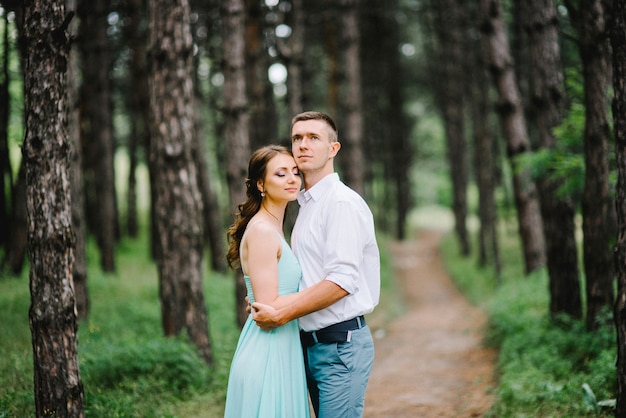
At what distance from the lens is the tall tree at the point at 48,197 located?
13.7 feet

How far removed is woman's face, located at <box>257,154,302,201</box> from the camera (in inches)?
144

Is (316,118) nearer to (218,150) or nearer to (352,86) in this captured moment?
(352,86)

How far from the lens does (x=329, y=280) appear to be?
335cm

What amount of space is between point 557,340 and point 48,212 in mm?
6885

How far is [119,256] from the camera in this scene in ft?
64.5

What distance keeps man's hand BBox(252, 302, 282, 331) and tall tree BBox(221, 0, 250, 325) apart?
563 centimetres

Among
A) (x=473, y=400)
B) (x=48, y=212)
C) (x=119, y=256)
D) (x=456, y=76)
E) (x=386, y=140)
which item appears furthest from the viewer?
(x=386, y=140)

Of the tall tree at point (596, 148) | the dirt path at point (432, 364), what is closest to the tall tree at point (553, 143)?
the tall tree at point (596, 148)

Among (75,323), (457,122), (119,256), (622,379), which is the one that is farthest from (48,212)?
(457,122)

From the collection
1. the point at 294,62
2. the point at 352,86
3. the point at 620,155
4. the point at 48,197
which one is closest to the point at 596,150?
the point at 620,155

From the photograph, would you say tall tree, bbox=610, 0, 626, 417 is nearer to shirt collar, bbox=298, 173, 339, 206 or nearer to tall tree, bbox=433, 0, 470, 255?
→ shirt collar, bbox=298, 173, 339, 206

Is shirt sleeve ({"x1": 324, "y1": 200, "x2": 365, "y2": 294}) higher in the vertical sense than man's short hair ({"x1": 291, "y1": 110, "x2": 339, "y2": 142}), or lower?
lower

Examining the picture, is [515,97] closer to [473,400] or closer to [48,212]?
[473,400]

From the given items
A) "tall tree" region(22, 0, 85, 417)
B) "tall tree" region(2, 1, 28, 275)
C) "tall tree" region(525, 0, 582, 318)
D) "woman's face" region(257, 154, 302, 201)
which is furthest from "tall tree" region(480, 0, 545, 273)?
"tall tree" region(2, 1, 28, 275)
